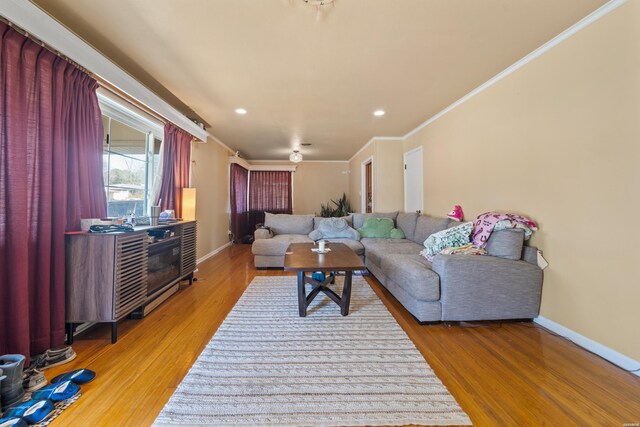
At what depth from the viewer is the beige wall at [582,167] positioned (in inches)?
63.3

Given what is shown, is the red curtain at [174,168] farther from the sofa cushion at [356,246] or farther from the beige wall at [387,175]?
the beige wall at [387,175]

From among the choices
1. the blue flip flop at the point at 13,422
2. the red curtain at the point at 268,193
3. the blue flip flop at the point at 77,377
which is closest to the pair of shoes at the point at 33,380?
the blue flip flop at the point at 77,377

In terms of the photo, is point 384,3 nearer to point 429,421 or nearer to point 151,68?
point 151,68

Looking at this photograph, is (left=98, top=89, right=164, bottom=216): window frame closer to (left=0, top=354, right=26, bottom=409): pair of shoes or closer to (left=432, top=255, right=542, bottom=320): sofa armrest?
(left=0, top=354, right=26, bottom=409): pair of shoes

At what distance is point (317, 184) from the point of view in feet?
25.8

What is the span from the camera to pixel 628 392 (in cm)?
139

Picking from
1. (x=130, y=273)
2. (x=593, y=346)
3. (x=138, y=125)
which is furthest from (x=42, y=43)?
(x=593, y=346)

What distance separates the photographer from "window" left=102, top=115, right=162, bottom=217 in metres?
2.45

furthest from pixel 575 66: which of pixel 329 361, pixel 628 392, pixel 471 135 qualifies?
pixel 329 361

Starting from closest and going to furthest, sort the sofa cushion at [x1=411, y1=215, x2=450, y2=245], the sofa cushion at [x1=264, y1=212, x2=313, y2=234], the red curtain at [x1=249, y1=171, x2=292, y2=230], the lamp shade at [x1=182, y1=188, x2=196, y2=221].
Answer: the sofa cushion at [x1=411, y1=215, x2=450, y2=245] → the lamp shade at [x1=182, y1=188, x2=196, y2=221] → the sofa cushion at [x1=264, y1=212, x2=313, y2=234] → the red curtain at [x1=249, y1=171, x2=292, y2=230]

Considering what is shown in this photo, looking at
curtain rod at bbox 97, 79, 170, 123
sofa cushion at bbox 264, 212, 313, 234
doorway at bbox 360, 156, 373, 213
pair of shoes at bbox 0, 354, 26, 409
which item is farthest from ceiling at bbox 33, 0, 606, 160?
doorway at bbox 360, 156, 373, 213

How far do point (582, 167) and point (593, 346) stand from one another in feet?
4.41

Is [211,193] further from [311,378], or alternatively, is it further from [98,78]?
[311,378]

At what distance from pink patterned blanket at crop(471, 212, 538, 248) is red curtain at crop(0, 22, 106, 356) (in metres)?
3.55
